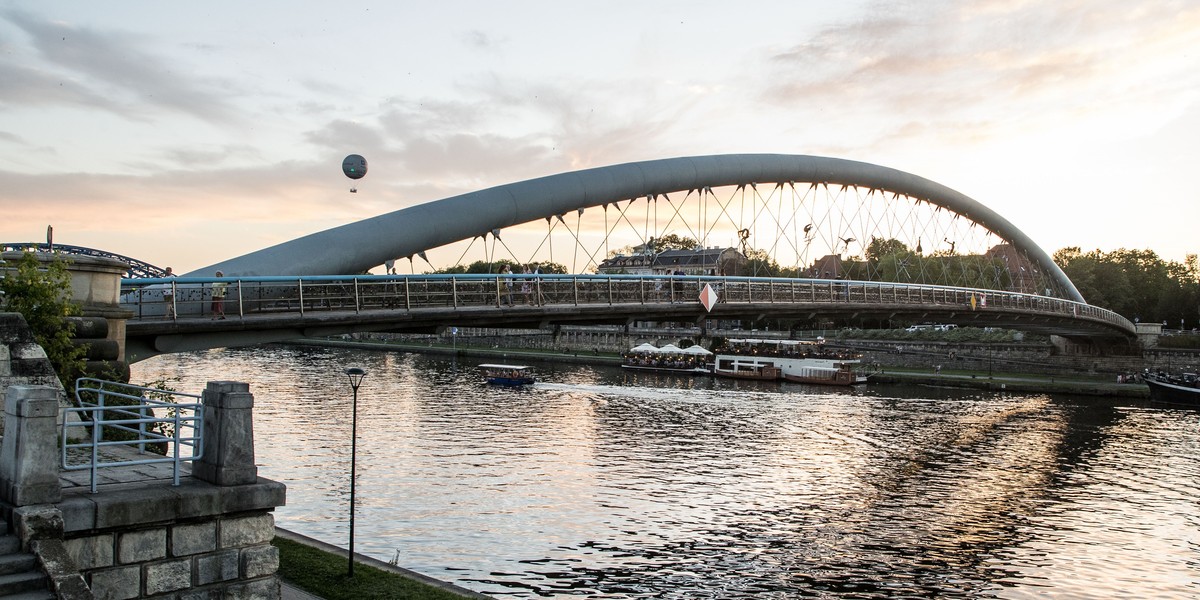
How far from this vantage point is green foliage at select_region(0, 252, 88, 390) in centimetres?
1344

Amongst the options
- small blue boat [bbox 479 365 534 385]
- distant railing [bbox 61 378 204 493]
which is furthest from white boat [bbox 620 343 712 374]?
distant railing [bbox 61 378 204 493]

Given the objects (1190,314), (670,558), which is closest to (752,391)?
(670,558)

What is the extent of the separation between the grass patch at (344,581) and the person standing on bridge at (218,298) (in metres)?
5.05

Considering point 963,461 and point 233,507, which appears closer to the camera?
point 233,507

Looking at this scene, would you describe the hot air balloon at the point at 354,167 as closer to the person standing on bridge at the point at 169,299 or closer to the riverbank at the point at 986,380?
the person standing on bridge at the point at 169,299

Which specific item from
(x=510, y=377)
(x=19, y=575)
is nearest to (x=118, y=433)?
(x=19, y=575)

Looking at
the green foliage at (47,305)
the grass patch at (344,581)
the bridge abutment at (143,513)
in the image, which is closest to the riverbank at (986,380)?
the grass patch at (344,581)

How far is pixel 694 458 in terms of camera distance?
3650cm

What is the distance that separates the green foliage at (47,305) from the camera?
44.1 feet

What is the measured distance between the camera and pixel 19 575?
8.52 meters

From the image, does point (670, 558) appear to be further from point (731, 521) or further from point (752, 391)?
point (752, 391)

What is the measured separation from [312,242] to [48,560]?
1509 cm

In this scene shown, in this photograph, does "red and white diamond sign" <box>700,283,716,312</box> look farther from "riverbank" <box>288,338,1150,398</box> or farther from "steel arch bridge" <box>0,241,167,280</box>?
"riverbank" <box>288,338,1150,398</box>

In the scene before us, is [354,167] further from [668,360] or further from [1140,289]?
[1140,289]
